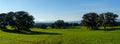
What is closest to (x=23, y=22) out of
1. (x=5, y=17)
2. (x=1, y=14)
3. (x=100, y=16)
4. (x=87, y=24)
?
(x=5, y=17)

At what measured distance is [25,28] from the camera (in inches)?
4026

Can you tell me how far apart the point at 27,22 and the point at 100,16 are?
43.0 m

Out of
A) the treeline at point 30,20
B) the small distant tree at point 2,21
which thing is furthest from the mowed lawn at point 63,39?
the small distant tree at point 2,21

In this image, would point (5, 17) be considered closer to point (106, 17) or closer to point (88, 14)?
point (88, 14)

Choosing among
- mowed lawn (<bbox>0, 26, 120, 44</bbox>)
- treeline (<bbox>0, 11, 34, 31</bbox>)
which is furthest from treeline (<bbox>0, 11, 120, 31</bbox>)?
mowed lawn (<bbox>0, 26, 120, 44</bbox>)

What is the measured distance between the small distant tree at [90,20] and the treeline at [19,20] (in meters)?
31.3

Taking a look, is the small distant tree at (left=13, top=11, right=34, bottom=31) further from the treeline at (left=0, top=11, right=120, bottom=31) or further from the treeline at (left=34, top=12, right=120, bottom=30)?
the treeline at (left=34, top=12, right=120, bottom=30)

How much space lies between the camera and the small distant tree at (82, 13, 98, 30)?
120 meters

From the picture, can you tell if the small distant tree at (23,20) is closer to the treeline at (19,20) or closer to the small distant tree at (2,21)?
the treeline at (19,20)

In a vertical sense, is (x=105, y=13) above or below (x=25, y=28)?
above

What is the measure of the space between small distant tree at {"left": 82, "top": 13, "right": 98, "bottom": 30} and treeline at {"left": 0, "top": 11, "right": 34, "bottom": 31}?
103 feet

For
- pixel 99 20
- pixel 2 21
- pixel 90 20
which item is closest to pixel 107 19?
pixel 99 20

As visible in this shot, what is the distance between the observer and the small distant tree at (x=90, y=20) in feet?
394

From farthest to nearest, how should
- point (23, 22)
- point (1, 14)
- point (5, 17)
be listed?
1. point (1, 14)
2. point (5, 17)
3. point (23, 22)
